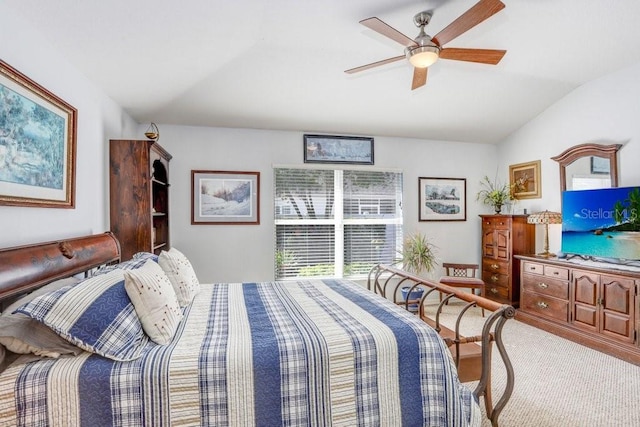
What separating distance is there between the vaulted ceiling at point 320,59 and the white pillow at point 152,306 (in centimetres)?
158

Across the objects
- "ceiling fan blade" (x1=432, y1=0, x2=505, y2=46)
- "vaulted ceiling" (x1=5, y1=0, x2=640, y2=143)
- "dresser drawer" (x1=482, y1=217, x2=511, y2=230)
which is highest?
"vaulted ceiling" (x1=5, y1=0, x2=640, y2=143)

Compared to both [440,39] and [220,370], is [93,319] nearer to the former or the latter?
[220,370]

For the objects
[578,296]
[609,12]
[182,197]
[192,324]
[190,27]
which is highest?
[609,12]

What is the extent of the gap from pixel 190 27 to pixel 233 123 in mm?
1728

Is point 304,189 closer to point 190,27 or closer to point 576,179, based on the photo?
point 190,27

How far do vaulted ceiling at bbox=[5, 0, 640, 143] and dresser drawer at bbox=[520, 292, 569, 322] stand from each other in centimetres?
225

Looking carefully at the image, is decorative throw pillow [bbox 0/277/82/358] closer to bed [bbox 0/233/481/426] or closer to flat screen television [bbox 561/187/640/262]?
bed [bbox 0/233/481/426]

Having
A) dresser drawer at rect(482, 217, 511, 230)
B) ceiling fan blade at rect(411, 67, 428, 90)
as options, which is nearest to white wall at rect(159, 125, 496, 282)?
dresser drawer at rect(482, 217, 511, 230)

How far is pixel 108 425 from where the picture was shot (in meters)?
1.28

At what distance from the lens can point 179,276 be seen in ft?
7.41

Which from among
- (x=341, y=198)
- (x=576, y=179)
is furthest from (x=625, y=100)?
(x=341, y=198)

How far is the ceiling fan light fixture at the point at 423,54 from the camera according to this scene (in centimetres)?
208

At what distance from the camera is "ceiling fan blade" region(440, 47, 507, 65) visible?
2146 millimetres

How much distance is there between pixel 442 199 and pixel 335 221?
163 centimetres
